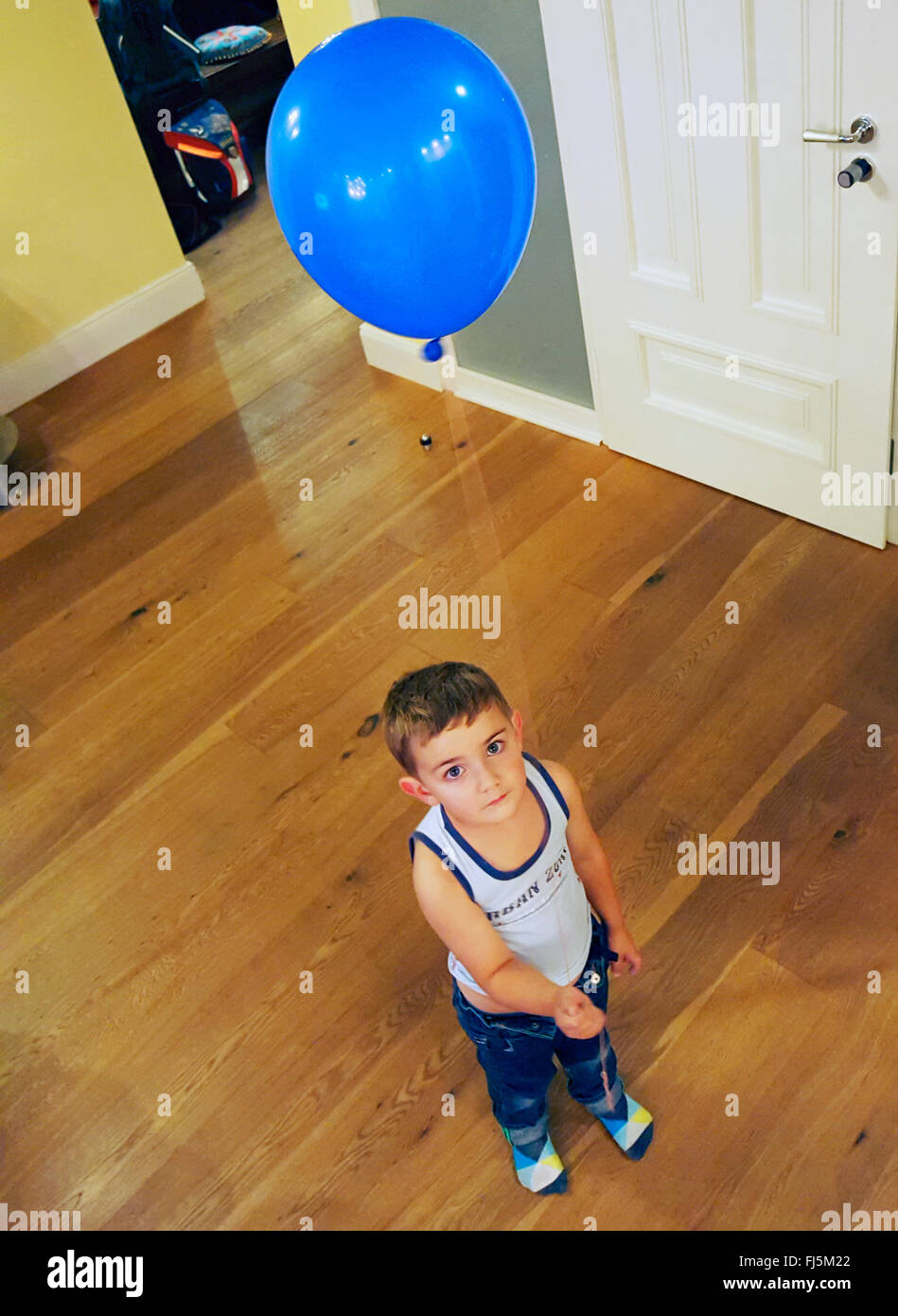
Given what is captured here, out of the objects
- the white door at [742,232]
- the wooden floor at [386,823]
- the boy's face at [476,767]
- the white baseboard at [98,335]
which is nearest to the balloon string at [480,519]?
the wooden floor at [386,823]

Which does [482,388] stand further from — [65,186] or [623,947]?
[623,947]

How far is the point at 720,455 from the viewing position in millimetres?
2904

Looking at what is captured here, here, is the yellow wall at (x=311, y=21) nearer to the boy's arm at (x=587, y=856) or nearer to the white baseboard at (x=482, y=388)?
the white baseboard at (x=482, y=388)

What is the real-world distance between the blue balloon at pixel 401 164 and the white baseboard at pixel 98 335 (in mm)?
2519

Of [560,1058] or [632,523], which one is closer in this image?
[560,1058]

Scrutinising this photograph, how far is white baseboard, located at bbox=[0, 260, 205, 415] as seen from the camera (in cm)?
414

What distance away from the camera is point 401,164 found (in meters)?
1.74

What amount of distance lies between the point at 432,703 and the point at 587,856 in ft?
1.25

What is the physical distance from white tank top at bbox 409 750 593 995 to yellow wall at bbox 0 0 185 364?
311cm

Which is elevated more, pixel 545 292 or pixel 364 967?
pixel 545 292

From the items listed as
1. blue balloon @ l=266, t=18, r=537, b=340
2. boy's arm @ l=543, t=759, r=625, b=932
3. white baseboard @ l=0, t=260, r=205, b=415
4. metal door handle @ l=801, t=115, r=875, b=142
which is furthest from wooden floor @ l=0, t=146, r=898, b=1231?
blue balloon @ l=266, t=18, r=537, b=340
